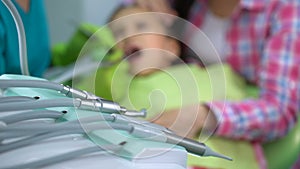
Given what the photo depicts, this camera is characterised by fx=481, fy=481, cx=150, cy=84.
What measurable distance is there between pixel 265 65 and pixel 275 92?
0.26 ft

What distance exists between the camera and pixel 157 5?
3.91 feet

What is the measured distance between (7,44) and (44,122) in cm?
24

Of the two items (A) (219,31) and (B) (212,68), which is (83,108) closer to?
(B) (212,68)

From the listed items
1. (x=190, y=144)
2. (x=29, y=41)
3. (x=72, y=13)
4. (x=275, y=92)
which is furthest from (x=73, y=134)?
(x=72, y=13)

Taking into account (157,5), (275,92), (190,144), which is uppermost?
(157,5)

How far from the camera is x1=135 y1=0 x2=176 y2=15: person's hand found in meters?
1.16

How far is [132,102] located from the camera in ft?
1.78

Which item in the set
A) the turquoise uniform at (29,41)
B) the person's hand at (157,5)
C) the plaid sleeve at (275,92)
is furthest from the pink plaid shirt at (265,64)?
the turquoise uniform at (29,41)

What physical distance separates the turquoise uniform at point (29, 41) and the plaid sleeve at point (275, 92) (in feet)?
1.37

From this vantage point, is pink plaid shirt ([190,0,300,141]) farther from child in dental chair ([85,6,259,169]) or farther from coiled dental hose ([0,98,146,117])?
coiled dental hose ([0,98,146,117])

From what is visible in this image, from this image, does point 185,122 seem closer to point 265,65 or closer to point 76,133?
point 76,133

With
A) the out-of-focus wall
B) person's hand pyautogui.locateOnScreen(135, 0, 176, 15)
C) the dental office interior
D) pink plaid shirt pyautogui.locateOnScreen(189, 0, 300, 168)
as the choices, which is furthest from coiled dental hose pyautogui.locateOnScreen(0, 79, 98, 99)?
the out-of-focus wall

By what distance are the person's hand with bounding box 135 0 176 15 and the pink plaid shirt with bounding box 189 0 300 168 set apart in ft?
0.55

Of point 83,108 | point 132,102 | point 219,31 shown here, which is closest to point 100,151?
point 83,108
